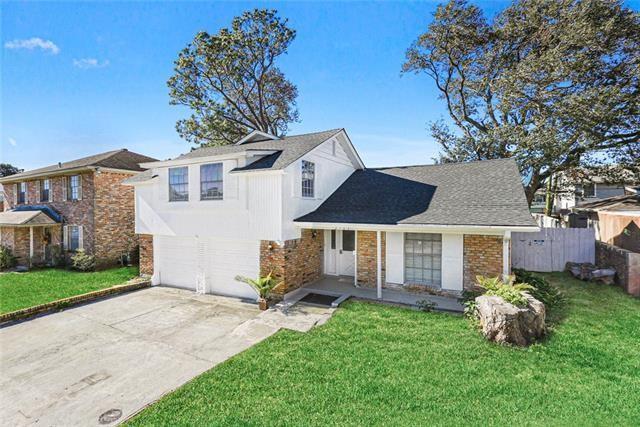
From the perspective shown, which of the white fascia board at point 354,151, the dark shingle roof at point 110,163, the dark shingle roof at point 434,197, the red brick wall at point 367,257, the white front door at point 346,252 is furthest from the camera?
the dark shingle roof at point 110,163

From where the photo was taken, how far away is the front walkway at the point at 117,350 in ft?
15.4

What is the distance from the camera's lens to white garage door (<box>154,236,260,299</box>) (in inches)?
400

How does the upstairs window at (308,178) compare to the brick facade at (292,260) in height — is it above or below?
above

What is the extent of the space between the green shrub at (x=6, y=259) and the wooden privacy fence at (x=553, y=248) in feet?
86.5

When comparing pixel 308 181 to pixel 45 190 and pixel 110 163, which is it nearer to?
Answer: pixel 110 163

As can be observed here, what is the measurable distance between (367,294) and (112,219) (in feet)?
47.8

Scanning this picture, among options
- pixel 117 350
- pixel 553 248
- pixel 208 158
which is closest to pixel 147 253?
pixel 208 158

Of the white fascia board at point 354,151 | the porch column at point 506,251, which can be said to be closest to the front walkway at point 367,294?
the porch column at point 506,251

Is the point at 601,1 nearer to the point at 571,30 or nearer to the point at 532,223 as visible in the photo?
the point at 571,30

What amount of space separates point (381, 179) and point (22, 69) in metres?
13.5

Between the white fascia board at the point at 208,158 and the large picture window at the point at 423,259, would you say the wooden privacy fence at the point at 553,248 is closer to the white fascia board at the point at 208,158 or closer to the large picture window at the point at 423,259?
the large picture window at the point at 423,259

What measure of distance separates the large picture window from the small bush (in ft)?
50.3

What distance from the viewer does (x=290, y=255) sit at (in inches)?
382

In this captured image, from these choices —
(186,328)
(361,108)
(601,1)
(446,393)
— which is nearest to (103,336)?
(186,328)
